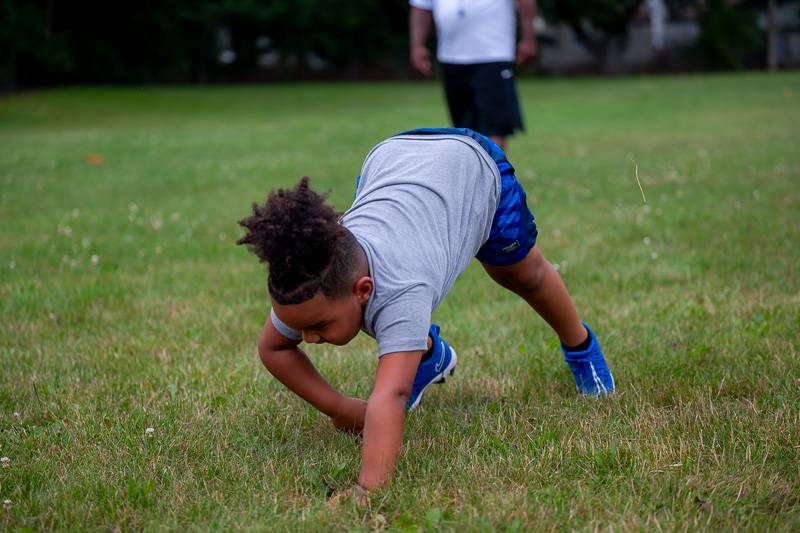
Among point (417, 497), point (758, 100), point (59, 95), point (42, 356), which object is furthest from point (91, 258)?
point (59, 95)

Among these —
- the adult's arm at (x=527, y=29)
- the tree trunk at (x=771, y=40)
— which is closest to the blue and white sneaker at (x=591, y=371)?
→ the adult's arm at (x=527, y=29)

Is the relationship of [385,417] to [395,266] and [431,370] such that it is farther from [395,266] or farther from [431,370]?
[431,370]

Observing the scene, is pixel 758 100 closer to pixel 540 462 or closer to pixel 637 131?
pixel 637 131

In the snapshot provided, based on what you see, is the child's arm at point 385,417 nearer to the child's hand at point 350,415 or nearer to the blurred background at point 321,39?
the child's hand at point 350,415

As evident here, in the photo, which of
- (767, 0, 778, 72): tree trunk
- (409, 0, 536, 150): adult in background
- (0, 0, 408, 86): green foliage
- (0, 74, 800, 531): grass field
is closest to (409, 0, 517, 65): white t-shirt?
(409, 0, 536, 150): adult in background

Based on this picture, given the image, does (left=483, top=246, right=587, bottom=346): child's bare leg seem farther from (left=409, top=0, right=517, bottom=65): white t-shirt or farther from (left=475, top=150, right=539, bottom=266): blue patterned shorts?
(left=409, top=0, right=517, bottom=65): white t-shirt

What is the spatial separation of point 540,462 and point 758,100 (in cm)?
2161

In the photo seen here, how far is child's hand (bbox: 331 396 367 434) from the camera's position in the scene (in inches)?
125

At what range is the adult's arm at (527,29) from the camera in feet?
25.0

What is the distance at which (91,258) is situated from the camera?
6.29 metres

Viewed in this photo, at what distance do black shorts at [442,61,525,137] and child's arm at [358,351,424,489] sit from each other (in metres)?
4.90

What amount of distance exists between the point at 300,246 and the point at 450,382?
156 cm

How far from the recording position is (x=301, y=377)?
3.09 m

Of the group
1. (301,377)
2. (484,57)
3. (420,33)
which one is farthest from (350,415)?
(420,33)
